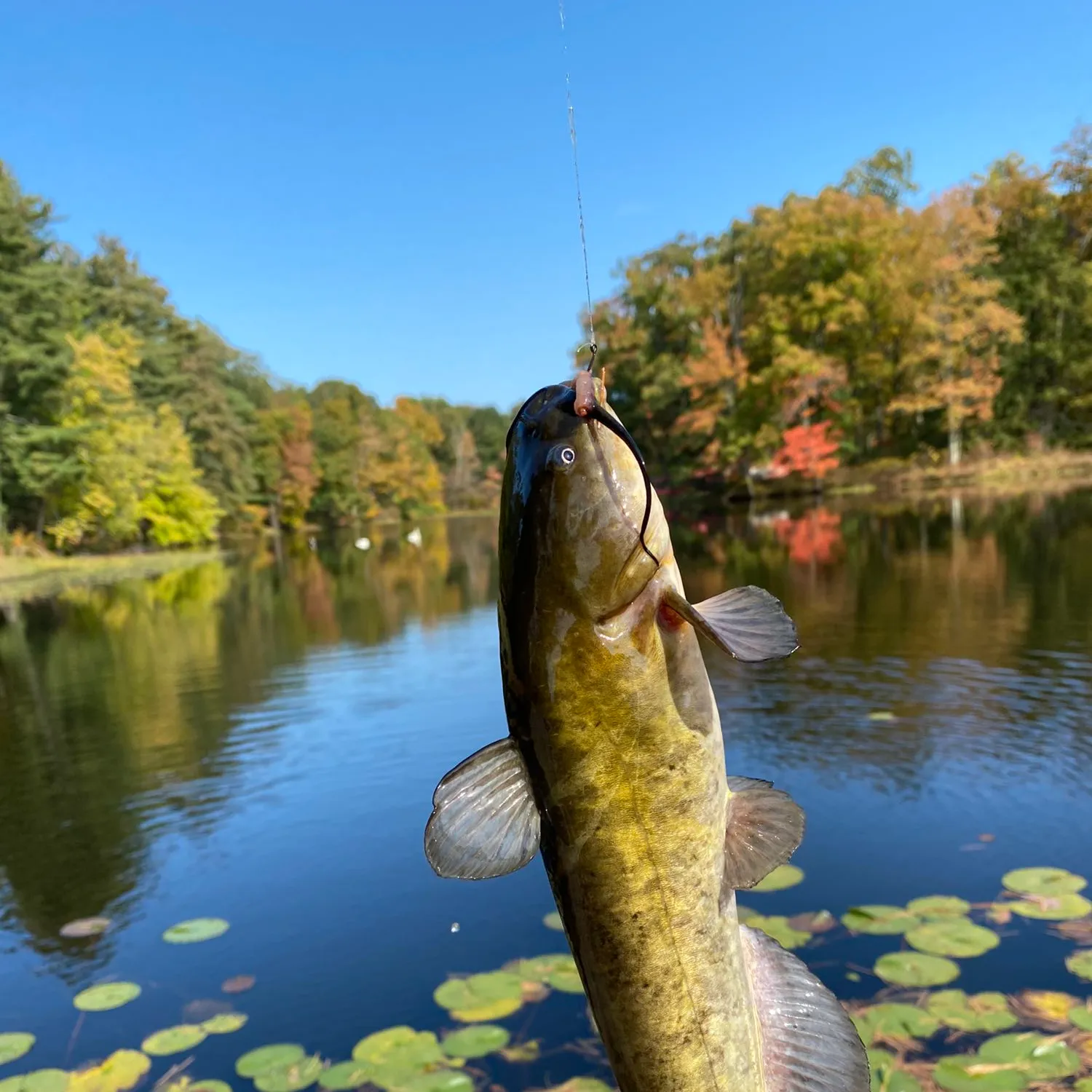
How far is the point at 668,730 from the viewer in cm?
146

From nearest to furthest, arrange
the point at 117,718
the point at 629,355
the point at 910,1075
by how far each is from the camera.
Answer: the point at 910,1075 < the point at 117,718 < the point at 629,355

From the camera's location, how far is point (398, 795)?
712 centimetres

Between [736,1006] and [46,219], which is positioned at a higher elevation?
[46,219]

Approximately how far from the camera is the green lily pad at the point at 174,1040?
3900 mm

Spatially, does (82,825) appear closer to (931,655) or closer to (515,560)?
(515,560)

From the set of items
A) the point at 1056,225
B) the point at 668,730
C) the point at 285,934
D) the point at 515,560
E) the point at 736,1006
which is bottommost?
the point at 285,934

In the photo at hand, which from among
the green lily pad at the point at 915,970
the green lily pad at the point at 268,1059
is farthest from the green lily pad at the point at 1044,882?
the green lily pad at the point at 268,1059

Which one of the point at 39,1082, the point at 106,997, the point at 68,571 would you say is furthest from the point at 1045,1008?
the point at 68,571

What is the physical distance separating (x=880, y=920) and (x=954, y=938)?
0.37 meters

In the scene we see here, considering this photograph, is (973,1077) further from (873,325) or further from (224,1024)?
(873,325)

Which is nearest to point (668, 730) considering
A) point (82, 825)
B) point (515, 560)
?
point (515, 560)

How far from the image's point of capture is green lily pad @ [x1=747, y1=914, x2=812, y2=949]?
427 centimetres

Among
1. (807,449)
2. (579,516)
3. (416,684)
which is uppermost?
(807,449)

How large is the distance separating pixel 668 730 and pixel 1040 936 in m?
3.71
